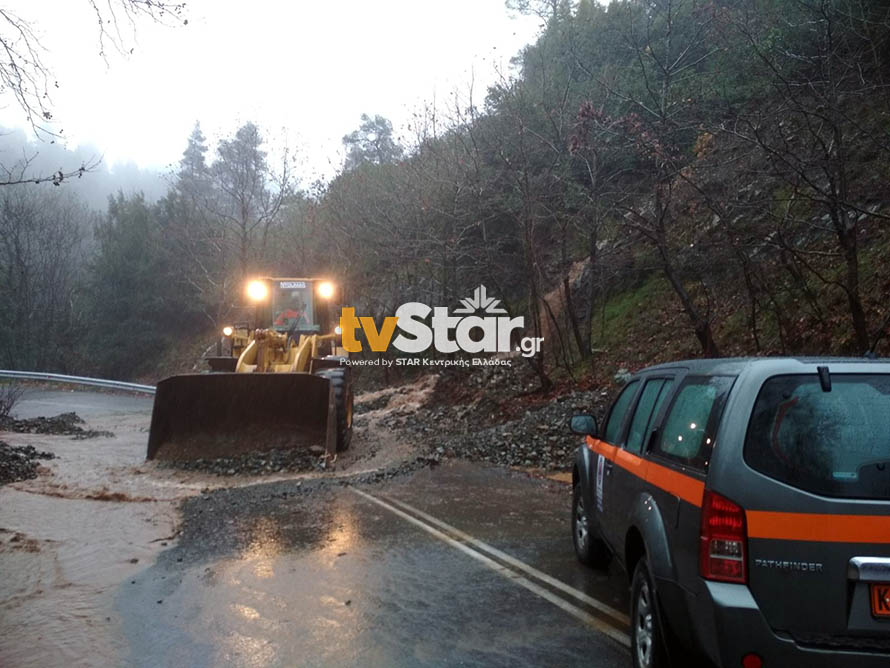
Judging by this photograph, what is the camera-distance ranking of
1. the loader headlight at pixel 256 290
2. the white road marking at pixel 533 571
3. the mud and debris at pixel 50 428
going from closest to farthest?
the white road marking at pixel 533 571, the loader headlight at pixel 256 290, the mud and debris at pixel 50 428

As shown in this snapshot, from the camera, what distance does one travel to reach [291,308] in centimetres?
1562

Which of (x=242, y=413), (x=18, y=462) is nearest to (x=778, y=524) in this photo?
(x=242, y=413)

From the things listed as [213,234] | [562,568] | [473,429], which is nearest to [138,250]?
[213,234]

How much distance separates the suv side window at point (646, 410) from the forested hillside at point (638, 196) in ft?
16.7

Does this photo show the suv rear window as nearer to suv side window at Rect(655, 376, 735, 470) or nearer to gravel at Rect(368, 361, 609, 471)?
suv side window at Rect(655, 376, 735, 470)

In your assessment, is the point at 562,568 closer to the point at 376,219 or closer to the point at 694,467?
the point at 694,467

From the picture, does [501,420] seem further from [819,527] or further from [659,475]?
[819,527]

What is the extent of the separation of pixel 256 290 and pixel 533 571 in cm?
1073

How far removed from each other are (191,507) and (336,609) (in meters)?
4.40

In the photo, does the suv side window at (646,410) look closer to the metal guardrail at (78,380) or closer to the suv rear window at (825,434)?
the suv rear window at (825,434)

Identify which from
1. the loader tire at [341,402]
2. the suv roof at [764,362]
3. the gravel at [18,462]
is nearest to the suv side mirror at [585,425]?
the suv roof at [764,362]

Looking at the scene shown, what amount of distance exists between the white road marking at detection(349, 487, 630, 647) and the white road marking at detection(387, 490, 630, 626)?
11 centimetres

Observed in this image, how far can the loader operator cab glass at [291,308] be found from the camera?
1559 cm

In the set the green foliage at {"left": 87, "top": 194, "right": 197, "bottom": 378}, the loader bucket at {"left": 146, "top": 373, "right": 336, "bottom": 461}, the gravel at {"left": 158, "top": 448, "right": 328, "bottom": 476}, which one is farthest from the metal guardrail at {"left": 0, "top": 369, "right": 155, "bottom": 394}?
the gravel at {"left": 158, "top": 448, "right": 328, "bottom": 476}
